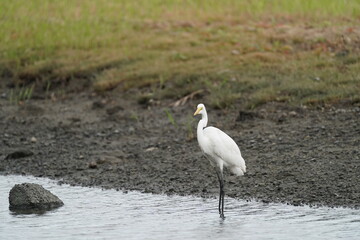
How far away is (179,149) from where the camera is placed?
35.5 feet

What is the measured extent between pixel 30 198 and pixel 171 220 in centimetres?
176

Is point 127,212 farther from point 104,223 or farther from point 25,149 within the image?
point 25,149

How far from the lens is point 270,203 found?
828cm

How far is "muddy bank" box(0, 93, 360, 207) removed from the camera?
886cm

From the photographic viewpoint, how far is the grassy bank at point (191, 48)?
41.1 ft

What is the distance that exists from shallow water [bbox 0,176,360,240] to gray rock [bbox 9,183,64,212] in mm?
140

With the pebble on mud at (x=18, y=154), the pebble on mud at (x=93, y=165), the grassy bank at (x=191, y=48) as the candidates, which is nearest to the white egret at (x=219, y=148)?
the pebble on mud at (x=93, y=165)

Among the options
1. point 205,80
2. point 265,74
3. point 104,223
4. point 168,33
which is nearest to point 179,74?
point 205,80

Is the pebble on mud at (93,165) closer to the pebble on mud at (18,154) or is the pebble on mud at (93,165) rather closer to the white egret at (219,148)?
the pebble on mud at (18,154)

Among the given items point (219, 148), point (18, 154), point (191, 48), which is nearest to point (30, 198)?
point (219, 148)

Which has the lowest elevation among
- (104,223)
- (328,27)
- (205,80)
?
(104,223)

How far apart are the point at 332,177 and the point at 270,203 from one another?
0.91 metres

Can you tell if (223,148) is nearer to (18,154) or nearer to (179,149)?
(179,149)

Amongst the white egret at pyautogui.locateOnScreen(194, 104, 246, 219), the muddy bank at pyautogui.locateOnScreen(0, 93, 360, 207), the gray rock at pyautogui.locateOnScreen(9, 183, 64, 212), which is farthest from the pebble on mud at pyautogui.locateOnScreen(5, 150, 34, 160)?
the white egret at pyautogui.locateOnScreen(194, 104, 246, 219)
